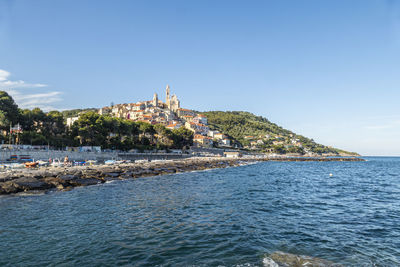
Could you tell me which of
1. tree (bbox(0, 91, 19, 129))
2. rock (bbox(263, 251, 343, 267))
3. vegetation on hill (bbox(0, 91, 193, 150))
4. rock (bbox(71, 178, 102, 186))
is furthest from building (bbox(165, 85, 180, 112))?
rock (bbox(263, 251, 343, 267))

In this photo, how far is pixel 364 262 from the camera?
9.16m

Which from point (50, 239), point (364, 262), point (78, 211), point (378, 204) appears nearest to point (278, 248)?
point (364, 262)

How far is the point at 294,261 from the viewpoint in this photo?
906 centimetres

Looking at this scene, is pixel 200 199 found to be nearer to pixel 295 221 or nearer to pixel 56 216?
pixel 295 221

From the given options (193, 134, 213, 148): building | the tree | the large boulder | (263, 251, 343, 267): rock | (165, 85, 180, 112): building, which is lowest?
the large boulder

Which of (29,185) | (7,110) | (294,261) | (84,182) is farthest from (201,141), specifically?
(294,261)

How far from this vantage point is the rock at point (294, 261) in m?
8.78

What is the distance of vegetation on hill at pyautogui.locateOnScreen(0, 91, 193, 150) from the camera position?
56.5m

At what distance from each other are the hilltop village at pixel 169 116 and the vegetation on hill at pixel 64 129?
46947mm

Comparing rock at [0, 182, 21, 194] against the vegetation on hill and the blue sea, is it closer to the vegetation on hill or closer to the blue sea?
the blue sea

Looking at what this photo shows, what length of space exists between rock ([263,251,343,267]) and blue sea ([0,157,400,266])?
0.37 m

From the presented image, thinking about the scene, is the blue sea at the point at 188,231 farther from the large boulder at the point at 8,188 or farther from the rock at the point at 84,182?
the rock at the point at 84,182

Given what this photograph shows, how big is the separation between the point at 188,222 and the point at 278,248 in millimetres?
5489

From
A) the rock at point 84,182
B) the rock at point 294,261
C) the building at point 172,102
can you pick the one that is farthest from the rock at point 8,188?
the building at point 172,102
